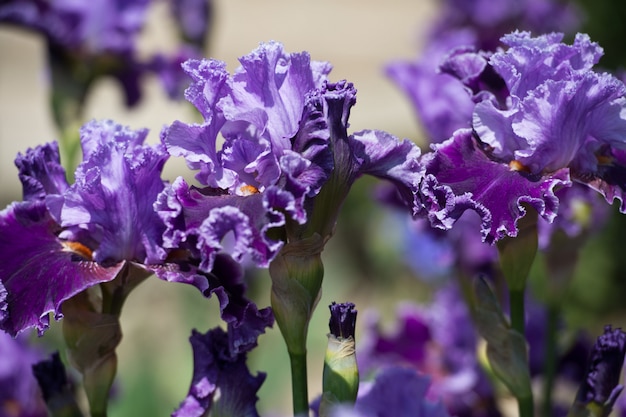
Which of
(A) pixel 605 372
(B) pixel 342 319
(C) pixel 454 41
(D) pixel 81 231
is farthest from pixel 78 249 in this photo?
(C) pixel 454 41

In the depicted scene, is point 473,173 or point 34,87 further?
point 34,87

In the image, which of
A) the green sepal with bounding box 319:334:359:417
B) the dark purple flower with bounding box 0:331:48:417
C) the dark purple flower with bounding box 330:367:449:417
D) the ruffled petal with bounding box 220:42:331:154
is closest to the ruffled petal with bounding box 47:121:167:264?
the ruffled petal with bounding box 220:42:331:154

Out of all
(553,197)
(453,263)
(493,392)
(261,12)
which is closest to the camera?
(553,197)

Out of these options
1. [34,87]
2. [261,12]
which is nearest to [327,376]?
[34,87]

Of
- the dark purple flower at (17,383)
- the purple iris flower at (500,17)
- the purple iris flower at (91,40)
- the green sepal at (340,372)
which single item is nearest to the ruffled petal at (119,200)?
the green sepal at (340,372)

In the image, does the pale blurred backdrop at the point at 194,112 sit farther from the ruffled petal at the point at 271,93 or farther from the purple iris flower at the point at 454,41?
the ruffled petal at the point at 271,93

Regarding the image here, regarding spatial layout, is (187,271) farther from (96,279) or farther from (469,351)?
(469,351)
